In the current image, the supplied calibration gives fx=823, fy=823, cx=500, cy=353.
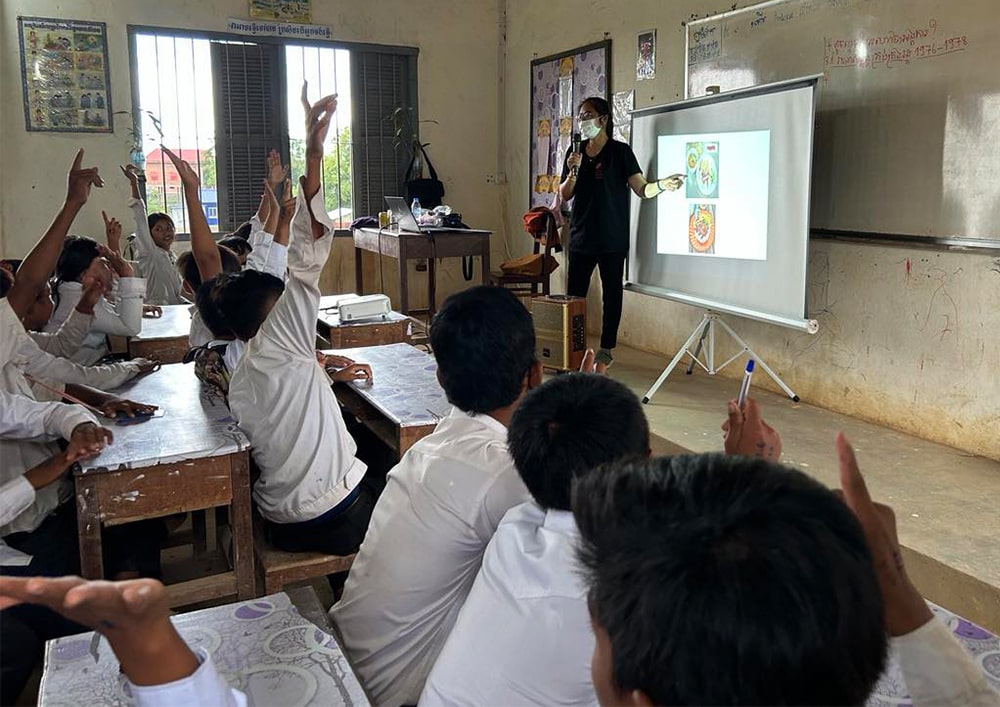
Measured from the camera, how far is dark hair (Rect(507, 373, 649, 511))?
0.99m

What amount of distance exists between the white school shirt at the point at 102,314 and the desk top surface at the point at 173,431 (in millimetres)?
624

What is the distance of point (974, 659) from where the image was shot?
94 centimetres

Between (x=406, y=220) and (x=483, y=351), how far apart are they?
4293mm

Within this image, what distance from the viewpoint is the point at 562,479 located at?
98 centimetres

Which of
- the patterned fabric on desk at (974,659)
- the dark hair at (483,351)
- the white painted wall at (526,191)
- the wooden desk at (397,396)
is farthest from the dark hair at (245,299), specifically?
the white painted wall at (526,191)

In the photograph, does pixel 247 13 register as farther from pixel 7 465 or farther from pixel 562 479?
pixel 562 479

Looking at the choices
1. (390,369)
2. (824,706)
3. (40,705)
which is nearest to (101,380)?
(390,369)

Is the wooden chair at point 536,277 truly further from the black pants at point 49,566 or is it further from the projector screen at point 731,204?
the black pants at point 49,566

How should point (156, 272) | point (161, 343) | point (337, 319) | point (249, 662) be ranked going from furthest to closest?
point (156, 272) < point (337, 319) < point (161, 343) < point (249, 662)

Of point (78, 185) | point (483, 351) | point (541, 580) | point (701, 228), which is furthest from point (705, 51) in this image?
point (541, 580)

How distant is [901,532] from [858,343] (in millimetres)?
1402

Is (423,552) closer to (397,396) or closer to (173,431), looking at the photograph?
(173,431)

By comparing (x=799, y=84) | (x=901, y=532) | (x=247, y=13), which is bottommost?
(x=901, y=532)

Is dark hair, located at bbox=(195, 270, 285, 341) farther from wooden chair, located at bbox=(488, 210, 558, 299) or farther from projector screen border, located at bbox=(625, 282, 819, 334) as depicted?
wooden chair, located at bbox=(488, 210, 558, 299)
